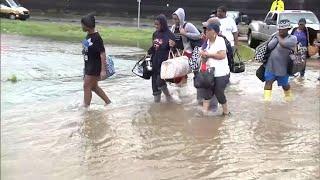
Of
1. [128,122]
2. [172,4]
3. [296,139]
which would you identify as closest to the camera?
[296,139]

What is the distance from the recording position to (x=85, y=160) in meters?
6.34

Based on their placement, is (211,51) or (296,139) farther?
(211,51)

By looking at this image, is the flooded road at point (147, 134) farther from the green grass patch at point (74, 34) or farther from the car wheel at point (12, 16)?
the car wheel at point (12, 16)

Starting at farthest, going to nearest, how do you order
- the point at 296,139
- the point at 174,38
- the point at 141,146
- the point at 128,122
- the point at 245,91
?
the point at 245,91
the point at 174,38
the point at 128,122
the point at 296,139
the point at 141,146

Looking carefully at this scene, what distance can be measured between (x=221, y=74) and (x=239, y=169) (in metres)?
2.69

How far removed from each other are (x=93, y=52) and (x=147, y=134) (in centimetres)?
190

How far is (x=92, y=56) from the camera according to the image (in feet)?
29.7

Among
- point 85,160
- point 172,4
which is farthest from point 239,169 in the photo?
point 172,4

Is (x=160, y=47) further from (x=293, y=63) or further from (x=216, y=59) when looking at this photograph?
(x=293, y=63)

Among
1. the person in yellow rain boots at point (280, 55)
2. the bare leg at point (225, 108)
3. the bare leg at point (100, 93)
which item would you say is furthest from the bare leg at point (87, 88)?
the person in yellow rain boots at point (280, 55)

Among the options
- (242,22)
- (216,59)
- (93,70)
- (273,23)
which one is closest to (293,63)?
(216,59)

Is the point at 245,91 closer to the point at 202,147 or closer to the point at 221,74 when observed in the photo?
the point at 221,74

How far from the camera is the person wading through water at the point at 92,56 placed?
891cm

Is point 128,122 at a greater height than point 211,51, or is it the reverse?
point 211,51
